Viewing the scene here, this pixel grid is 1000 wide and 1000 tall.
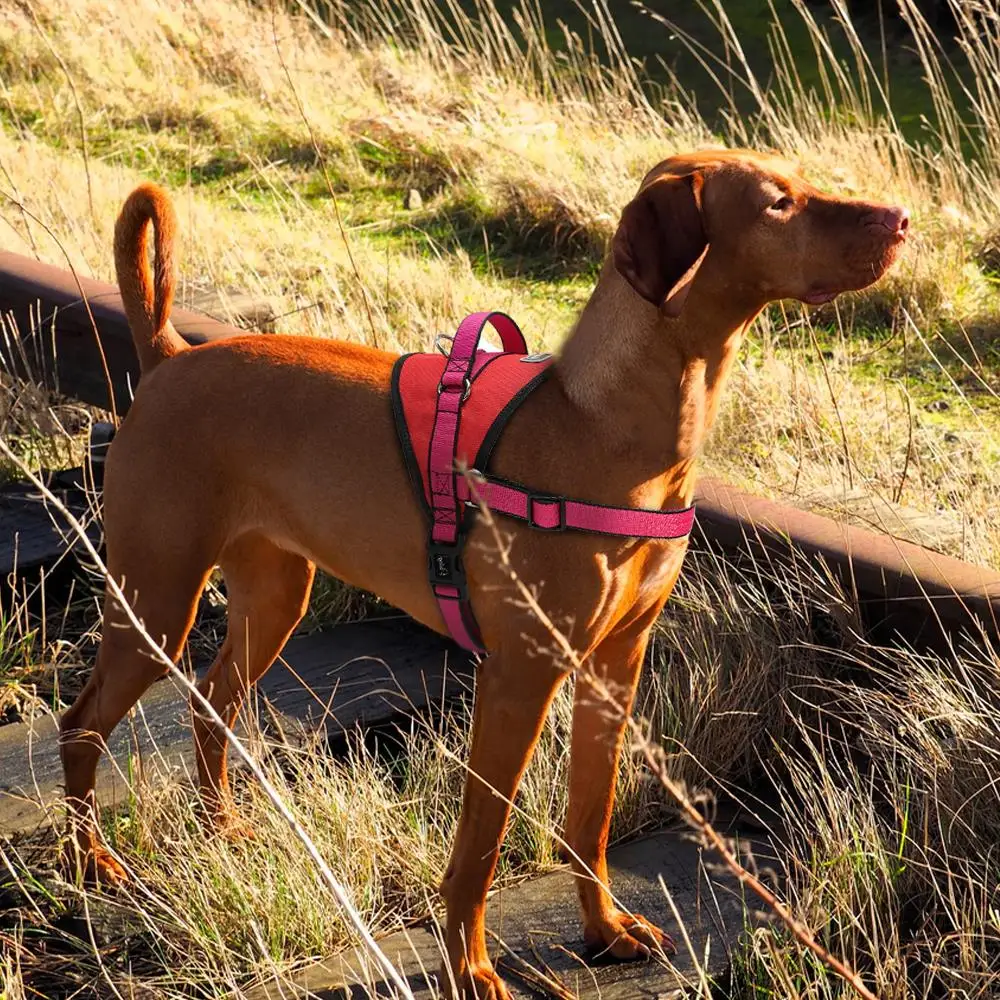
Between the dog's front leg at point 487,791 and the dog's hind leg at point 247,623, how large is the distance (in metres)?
0.77

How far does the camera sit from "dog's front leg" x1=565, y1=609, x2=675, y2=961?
303cm

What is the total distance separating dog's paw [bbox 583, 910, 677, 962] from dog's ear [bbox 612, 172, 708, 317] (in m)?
1.34

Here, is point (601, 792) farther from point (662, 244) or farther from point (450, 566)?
point (662, 244)

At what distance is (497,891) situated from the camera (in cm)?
327

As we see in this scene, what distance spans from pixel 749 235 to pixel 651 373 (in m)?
0.32

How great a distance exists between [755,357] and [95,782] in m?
3.42

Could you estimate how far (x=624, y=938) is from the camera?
303 cm

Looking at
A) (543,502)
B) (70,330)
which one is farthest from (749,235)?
(70,330)

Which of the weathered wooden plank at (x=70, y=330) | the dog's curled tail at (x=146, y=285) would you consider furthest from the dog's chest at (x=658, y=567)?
the weathered wooden plank at (x=70, y=330)

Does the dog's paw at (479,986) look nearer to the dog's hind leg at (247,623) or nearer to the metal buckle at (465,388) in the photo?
the dog's hind leg at (247,623)

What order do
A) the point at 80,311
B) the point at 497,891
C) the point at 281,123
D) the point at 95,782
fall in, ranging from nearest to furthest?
the point at 497,891, the point at 95,782, the point at 80,311, the point at 281,123

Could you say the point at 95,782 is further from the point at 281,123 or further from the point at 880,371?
the point at 281,123

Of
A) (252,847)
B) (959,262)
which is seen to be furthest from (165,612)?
(959,262)

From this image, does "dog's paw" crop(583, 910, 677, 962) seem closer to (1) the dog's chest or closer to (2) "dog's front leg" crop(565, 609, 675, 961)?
(2) "dog's front leg" crop(565, 609, 675, 961)
